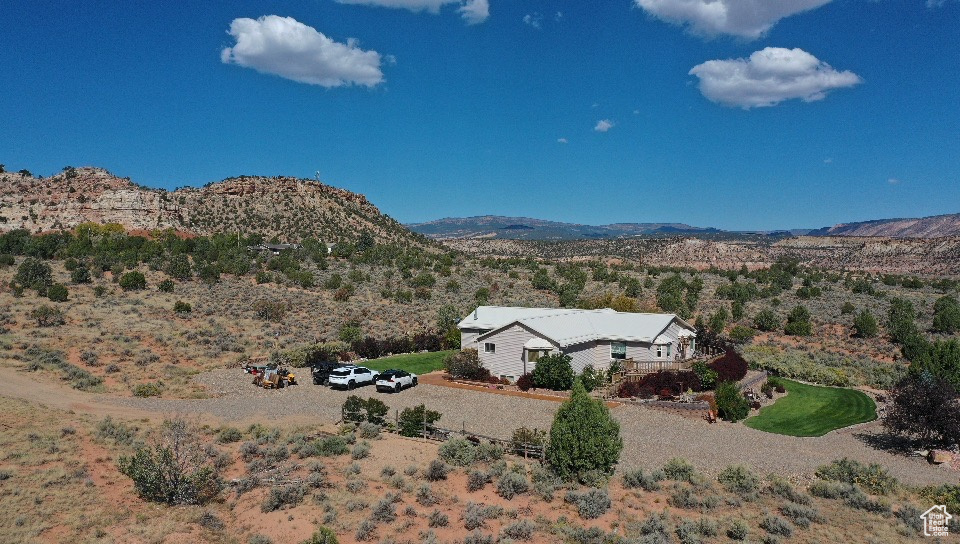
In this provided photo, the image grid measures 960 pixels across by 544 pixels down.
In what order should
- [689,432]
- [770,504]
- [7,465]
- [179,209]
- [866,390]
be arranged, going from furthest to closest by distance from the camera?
[179,209]
[866,390]
[689,432]
[7,465]
[770,504]

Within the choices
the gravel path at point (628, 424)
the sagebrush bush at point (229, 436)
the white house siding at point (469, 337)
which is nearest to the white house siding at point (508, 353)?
the white house siding at point (469, 337)

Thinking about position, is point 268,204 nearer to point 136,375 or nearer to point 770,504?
point 136,375

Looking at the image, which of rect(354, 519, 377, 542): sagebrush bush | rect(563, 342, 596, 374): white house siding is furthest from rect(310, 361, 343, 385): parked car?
rect(354, 519, 377, 542): sagebrush bush

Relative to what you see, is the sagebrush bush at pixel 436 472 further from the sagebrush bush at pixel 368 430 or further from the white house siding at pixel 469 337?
the white house siding at pixel 469 337

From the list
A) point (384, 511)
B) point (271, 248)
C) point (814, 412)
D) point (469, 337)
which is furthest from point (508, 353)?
point (271, 248)

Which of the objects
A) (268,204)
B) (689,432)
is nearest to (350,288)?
(689,432)

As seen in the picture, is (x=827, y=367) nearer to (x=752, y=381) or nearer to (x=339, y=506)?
(x=752, y=381)

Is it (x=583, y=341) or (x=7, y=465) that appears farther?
(x=583, y=341)
